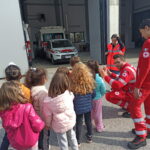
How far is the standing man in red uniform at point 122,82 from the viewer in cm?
290

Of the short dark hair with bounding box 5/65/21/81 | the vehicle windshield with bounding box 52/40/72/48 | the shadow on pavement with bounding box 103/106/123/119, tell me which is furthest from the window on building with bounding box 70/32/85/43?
the short dark hair with bounding box 5/65/21/81

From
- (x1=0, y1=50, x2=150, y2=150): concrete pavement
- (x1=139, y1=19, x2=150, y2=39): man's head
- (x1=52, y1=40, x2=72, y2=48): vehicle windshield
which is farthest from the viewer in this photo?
(x1=52, y1=40, x2=72, y2=48): vehicle windshield

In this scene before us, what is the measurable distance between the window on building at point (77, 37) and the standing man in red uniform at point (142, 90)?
19499 mm

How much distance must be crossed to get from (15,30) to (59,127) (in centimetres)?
648

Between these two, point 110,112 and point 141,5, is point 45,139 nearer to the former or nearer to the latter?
point 110,112

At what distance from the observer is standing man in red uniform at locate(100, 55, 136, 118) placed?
114 inches

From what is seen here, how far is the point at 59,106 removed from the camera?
210 centimetres

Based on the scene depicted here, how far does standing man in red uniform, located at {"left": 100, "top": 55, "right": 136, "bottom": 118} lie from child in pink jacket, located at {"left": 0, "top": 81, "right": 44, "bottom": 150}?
158 cm

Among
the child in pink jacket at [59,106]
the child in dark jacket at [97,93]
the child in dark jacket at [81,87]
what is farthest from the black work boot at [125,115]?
the child in pink jacket at [59,106]

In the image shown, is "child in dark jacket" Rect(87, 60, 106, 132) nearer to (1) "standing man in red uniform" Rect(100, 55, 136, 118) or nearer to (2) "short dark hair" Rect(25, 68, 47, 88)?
(1) "standing man in red uniform" Rect(100, 55, 136, 118)

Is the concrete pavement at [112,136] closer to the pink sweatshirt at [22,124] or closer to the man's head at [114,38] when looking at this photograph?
the pink sweatshirt at [22,124]

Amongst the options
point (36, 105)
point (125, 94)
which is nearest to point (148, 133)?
point (125, 94)

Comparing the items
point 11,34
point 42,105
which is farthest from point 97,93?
point 11,34

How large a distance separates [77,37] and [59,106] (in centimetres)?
2060
